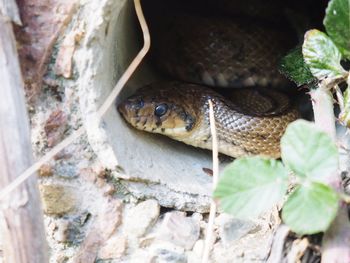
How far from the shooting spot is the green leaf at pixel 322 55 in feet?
5.15

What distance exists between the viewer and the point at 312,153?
1.28 metres

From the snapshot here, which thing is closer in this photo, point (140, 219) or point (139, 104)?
point (140, 219)

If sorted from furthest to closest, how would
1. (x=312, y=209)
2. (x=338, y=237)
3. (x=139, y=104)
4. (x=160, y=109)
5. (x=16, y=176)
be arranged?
(x=160, y=109), (x=139, y=104), (x=16, y=176), (x=338, y=237), (x=312, y=209)

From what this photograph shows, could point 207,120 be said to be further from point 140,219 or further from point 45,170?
point 45,170

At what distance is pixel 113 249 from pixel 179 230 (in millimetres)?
218

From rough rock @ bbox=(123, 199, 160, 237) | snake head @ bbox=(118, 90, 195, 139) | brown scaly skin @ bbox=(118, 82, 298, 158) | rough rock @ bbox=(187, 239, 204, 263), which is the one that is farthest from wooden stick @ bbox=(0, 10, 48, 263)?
brown scaly skin @ bbox=(118, 82, 298, 158)

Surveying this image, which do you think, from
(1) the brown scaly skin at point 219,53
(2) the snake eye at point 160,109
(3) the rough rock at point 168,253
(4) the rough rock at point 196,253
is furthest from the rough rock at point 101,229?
(1) the brown scaly skin at point 219,53

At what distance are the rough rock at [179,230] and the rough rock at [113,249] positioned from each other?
0.12 m

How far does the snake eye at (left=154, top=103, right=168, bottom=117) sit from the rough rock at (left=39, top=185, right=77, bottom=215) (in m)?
0.66

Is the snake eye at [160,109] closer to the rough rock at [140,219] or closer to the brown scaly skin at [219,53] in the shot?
the brown scaly skin at [219,53]

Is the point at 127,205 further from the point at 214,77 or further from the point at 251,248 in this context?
the point at 214,77

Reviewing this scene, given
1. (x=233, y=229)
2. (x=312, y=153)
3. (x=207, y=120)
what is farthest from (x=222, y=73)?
(x=312, y=153)

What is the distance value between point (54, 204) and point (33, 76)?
39cm

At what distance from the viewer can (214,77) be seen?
282cm
